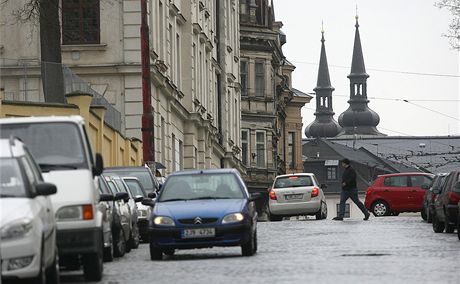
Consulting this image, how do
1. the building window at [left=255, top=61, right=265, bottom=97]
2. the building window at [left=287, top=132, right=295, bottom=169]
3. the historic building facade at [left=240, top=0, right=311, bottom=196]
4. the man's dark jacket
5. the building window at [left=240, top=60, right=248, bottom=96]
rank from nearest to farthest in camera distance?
1. the man's dark jacket
2. the historic building facade at [left=240, top=0, right=311, bottom=196]
3. the building window at [left=240, top=60, right=248, bottom=96]
4. the building window at [left=255, top=61, right=265, bottom=97]
5. the building window at [left=287, top=132, right=295, bottom=169]

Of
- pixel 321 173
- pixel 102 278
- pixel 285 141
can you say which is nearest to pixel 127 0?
pixel 102 278

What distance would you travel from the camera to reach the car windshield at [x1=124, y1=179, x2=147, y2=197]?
1281 inches

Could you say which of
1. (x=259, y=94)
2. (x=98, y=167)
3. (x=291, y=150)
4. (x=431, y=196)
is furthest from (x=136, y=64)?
(x=291, y=150)

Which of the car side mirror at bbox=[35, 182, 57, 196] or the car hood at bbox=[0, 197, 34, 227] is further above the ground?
the car side mirror at bbox=[35, 182, 57, 196]

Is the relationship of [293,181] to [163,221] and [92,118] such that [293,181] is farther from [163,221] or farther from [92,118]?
[163,221]

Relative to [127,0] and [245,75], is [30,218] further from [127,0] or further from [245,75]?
[245,75]

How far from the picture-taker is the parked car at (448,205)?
32844 millimetres

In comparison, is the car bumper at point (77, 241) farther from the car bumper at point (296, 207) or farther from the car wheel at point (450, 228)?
the car bumper at point (296, 207)

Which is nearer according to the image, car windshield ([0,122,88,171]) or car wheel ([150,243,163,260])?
car windshield ([0,122,88,171])

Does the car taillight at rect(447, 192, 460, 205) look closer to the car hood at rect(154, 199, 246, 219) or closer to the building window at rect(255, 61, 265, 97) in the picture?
the car hood at rect(154, 199, 246, 219)

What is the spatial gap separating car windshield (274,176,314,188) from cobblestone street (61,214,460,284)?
48.4 ft

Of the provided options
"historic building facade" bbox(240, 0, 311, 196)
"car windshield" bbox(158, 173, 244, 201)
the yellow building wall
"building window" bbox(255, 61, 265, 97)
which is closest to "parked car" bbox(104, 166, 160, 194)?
the yellow building wall

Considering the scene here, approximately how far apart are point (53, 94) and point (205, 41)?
90.4 feet

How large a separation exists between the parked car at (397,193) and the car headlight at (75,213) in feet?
109
